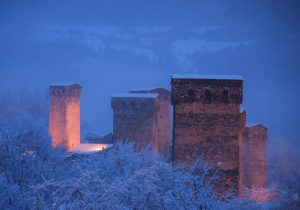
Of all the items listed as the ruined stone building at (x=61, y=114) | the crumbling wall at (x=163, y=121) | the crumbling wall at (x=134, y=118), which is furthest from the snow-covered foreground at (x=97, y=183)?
the ruined stone building at (x=61, y=114)

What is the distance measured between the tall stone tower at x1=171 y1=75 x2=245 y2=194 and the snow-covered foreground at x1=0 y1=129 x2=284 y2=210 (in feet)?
1.76

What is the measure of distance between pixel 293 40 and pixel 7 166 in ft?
510

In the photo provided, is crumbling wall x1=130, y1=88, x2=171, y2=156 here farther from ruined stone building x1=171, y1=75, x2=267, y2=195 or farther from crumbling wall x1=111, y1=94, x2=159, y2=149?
ruined stone building x1=171, y1=75, x2=267, y2=195

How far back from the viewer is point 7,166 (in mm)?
13539

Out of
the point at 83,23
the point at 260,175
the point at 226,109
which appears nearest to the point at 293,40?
the point at 83,23

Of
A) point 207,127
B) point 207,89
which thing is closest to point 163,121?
point 207,127

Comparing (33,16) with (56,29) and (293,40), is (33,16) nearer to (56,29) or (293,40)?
(56,29)

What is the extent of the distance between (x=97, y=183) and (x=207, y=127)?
463 centimetres

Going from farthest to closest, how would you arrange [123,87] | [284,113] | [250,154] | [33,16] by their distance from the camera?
[33,16]
[123,87]
[284,113]
[250,154]

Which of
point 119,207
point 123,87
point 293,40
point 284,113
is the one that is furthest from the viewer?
point 293,40

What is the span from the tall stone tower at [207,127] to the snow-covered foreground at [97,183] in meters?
0.54

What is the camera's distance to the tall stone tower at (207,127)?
1264 centimetres

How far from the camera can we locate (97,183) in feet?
33.2

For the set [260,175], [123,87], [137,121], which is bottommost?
[260,175]
